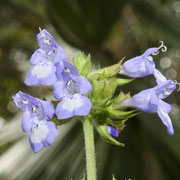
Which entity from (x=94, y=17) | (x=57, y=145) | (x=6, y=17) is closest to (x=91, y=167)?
(x=57, y=145)

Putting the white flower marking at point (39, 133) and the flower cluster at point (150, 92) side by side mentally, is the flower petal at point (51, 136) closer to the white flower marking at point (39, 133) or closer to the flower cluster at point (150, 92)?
the white flower marking at point (39, 133)

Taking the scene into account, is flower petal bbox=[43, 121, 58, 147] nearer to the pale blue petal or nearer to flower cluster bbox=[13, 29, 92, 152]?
flower cluster bbox=[13, 29, 92, 152]

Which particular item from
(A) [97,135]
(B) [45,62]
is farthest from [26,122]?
(A) [97,135]

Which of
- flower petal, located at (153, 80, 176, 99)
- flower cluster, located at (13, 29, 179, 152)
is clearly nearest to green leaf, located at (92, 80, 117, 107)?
flower cluster, located at (13, 29, 179, 152)

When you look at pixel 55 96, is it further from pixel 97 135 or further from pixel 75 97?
pixel 97 135

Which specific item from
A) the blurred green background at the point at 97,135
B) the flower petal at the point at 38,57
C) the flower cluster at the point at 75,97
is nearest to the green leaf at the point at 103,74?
the flower cluster at the point at 75,97

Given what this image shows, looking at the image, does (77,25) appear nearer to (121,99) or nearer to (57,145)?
(57,145)
